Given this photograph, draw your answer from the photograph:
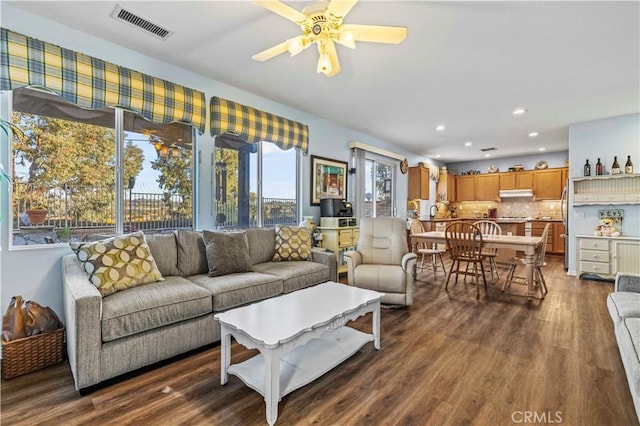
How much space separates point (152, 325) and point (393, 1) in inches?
112

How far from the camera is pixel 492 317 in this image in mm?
3168

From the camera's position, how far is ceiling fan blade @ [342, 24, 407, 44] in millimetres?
1959

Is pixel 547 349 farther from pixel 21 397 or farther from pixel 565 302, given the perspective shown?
pixel 21 397

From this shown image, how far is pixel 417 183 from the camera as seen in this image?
7.49 meters

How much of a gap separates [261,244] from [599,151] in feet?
18.5

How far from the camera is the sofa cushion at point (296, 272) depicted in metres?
3.08

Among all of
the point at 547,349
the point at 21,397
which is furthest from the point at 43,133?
→ the point at 547,349

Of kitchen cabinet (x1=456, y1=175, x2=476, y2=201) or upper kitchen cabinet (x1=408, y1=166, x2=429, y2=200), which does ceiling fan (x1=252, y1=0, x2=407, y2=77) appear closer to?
upper kitchen cabinet (x1=408, y1=166, x2=429, y2=200)

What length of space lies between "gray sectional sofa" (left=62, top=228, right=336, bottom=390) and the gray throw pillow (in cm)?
8

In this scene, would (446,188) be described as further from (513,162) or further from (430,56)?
(430,56)

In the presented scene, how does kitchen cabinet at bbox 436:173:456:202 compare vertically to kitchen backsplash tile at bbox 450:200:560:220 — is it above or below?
above

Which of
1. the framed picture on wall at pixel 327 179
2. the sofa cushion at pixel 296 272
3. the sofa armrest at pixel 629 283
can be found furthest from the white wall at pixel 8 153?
the sofa armrest at pixel 629 283

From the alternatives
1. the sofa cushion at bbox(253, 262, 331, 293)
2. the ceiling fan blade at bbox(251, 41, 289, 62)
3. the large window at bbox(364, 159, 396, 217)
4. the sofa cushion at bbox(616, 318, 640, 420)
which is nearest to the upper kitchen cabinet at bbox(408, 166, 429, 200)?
the large window at bbox(364, 159, 396, 217)

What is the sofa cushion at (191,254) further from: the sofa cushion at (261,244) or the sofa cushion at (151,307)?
the sofa cushion at (261,244)
